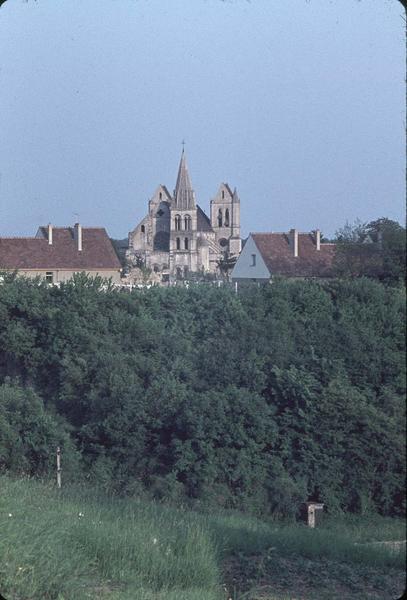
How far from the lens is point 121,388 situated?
4973 millimetres

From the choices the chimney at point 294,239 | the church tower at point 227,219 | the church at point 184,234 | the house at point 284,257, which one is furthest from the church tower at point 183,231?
the chimney at point 294,239

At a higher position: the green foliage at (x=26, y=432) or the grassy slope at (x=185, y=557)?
the green foliage at (x=26, y=432)

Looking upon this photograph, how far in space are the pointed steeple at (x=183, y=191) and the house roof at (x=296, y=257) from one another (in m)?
0.36

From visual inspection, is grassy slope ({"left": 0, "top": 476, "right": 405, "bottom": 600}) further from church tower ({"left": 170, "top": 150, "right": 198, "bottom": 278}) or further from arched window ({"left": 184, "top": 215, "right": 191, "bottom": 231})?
arched window ({"left": 184, "top": 215, "right": 191, "bottom": 231})

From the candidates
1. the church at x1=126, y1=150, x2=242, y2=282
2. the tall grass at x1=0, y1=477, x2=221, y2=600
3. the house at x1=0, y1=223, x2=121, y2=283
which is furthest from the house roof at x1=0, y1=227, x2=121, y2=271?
the tall grass at x1=0, y1=477, x2=221, y2=600

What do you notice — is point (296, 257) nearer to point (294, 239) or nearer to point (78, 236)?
point (294, 239)

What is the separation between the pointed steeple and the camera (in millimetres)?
4840

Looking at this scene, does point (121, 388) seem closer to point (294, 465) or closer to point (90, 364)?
point (90, 364)

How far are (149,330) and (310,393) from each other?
3.48ft

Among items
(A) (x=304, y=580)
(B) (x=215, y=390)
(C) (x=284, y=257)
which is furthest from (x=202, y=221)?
(A) (x=304, y=580)

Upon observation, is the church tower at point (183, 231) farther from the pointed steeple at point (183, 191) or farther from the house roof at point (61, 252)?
the house roof at point (61, 252)

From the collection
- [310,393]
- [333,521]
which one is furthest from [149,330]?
[333,521]

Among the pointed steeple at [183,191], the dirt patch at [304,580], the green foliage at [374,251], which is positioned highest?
the pointed steeple at [183,191]

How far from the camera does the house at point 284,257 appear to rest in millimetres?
4562
